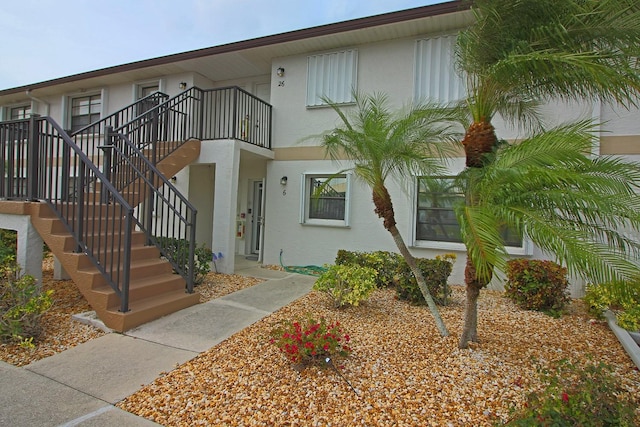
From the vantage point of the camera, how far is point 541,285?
5141mm

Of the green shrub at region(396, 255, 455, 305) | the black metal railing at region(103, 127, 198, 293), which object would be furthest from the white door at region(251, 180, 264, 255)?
the green shrub at region(396, 255, 455, 305)

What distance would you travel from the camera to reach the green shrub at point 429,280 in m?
5.27

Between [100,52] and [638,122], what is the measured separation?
2306 centimetres

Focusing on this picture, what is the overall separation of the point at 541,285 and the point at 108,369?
579 cm

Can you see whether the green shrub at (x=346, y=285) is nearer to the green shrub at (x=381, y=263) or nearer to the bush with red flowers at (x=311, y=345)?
the green shrub at (x=381, y=263)

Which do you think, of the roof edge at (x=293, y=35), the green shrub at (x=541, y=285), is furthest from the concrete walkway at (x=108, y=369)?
the roof edge at (x=293, y=35)

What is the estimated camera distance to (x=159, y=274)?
16.8 feet

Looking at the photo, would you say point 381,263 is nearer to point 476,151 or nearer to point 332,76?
point 476,151

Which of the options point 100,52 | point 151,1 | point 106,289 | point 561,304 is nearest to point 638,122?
point 561,304

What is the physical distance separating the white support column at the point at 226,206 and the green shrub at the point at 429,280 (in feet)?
12.5

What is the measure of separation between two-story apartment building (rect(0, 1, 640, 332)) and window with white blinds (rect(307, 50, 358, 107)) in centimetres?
2

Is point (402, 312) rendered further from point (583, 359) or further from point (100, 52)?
point (100, 52)

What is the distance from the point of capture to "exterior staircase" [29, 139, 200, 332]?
13.6ft

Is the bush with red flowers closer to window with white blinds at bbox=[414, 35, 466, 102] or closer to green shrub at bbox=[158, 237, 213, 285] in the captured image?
green shrub at bbox=[158, 237, 213, 285]
